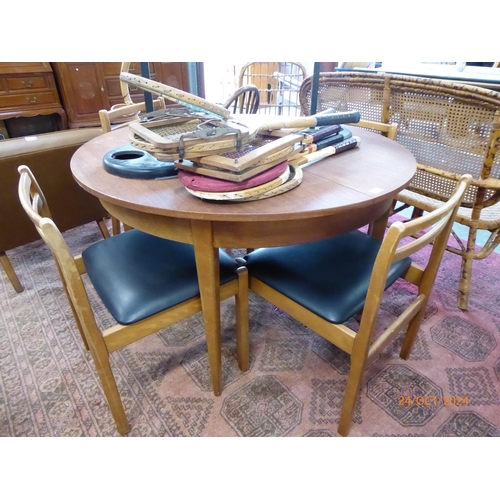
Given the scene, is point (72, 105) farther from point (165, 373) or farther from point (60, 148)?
point (165, 373)

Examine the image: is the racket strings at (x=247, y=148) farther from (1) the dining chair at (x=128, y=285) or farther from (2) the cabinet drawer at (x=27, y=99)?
(2) the cabinet drawer at (x=27, y=99)

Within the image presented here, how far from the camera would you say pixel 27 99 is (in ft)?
9.78

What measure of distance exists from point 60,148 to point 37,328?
836 mm

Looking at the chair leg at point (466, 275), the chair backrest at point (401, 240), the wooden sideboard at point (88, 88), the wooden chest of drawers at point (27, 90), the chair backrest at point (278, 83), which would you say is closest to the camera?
the chair backrest at point (401, 240)

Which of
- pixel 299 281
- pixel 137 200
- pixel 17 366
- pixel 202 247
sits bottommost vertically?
pixel 17 366

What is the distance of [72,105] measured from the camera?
3166mm

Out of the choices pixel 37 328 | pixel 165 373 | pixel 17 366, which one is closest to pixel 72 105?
pixel 37 328

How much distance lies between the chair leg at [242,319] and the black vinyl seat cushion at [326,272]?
5 centimetres

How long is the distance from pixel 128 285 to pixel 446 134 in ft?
4.83

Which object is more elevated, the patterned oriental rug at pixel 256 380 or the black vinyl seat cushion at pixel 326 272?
the black vinyl seat cushion at pixel 326 272

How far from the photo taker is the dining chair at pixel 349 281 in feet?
2.77

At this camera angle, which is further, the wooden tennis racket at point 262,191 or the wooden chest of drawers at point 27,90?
the wooden chest of drawers at point 27,90
